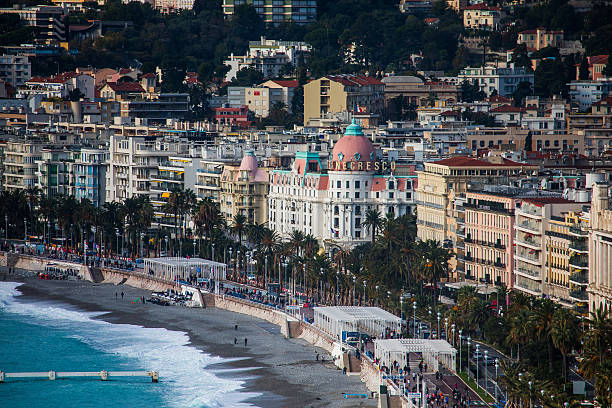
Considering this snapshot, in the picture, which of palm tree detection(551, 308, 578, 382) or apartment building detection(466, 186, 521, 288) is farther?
apartment building detection(466, 186, 521, 288)

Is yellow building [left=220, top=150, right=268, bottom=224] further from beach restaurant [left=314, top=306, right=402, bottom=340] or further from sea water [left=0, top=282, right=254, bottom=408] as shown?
beach restaurant [left=314, top=306, right=402, bottom=340]

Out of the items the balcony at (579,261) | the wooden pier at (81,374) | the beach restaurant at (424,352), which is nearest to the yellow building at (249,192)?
the wooden pier at (81,374)

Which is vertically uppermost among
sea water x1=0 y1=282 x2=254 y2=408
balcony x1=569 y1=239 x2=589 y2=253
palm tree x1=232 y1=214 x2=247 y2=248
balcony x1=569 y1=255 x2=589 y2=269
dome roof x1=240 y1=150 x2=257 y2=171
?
dome roof x1=240 y1=150 x2=257 y2=171

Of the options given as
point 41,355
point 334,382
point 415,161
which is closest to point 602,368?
point 334,382

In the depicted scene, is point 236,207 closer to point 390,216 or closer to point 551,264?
point 390,216

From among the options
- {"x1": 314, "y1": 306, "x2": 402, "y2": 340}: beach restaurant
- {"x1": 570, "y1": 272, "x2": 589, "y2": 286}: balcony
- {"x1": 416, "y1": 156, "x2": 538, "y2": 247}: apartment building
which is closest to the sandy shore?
{"x1": 314, "y1": 306, "x2": 402, "y2": 340}: beach restaurant

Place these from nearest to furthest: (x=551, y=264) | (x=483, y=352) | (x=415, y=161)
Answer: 1. (x=483, y=352)
2. (x=551, y=264)
3. (x=415, y=161)

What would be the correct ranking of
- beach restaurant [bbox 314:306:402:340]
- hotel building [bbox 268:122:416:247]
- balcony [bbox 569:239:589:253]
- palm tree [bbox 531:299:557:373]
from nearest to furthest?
palm tree [bbox 531:299:557:373] → balcony [bbox 569:239:589:253] → beach restaurant [bbox 314:306:402:340] → hotel building [bbox 268:122:416:247]
